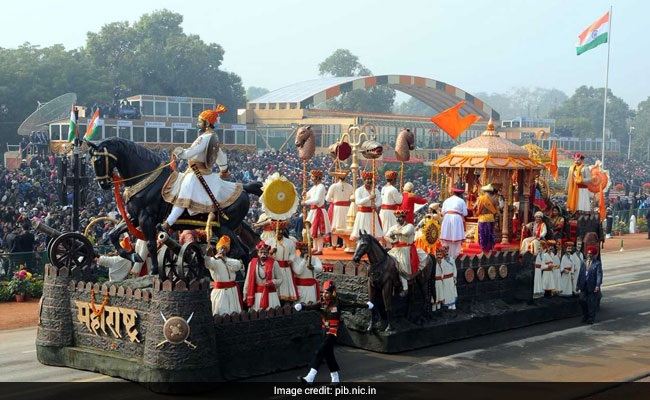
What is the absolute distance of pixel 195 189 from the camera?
17.1 metres

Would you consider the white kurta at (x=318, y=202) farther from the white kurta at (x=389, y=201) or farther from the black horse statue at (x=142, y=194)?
the black horse statue at (x=142, y=194)

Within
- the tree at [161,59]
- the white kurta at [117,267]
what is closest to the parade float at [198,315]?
the white kurta at [117,267]

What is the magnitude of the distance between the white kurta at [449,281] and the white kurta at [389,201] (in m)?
1.98

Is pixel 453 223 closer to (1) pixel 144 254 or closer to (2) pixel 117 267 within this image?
(1) pixel 144 254

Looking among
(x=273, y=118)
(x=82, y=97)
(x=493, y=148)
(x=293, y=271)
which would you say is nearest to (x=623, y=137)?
(x=273, y=118)

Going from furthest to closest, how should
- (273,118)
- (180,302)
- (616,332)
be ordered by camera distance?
1. (273,118)
2. (616,332)
3. (180,302)

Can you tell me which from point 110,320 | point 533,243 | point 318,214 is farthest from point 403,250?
point 110,320

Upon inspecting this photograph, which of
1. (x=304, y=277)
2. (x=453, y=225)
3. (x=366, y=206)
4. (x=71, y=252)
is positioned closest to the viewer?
(x=71, y=252)

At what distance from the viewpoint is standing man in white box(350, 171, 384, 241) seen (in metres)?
19.7

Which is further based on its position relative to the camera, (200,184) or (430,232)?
(430,232)

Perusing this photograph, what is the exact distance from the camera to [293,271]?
16844 mm

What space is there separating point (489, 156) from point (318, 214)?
5979 mm

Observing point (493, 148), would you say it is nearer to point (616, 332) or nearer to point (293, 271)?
point (616, 332)

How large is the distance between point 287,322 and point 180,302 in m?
2.57
